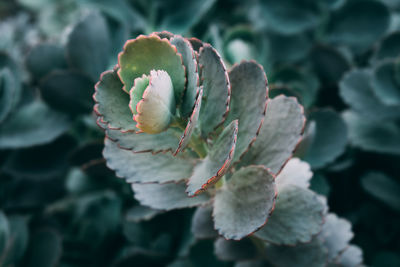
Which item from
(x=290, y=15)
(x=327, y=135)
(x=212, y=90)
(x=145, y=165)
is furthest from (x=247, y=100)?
(x=290, y=15)

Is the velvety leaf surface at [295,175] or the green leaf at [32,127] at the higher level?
the velvety leaf surface at [295,175]

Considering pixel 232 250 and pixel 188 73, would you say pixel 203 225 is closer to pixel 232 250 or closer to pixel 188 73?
pixel 232 250

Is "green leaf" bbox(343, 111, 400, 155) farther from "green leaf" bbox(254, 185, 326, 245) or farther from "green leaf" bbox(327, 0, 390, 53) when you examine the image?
"green leaf" bbox(254, 185, 326, 245)

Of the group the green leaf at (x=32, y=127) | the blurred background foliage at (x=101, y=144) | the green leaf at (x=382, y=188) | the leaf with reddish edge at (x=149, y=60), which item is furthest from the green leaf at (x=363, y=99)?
the green leaf at (x=32, y=127)

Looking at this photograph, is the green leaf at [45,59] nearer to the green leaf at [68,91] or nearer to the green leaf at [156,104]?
the green leaf at [68,91]

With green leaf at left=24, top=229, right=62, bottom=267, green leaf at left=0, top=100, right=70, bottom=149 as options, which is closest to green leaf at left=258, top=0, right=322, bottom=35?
green leaf at left=0, top=100, right=70, bottom=149

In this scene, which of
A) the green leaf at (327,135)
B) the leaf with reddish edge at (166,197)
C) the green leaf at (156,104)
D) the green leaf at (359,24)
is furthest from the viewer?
the green leaf at (359,24)
